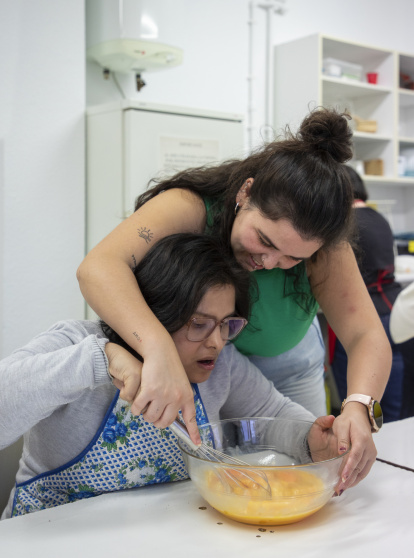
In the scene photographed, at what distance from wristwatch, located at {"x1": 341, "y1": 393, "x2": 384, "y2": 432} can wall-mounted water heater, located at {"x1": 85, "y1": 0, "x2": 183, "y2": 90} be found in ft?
6.51

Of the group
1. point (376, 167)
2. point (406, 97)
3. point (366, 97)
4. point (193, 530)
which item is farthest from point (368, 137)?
point (193, 530)

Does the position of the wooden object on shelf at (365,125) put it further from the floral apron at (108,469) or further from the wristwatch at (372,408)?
the floral apron at (108,469)

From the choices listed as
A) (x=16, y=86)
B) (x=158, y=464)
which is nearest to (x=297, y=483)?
(x=158, y=464)

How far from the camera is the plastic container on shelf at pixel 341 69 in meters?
3.84

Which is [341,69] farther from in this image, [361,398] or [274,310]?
[361,398]

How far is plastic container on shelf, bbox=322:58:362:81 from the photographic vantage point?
12.6 ft

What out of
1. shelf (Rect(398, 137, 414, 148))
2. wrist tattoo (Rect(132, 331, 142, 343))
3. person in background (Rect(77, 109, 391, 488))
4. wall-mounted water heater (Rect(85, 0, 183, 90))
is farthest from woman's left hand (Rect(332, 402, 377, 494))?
shelf (Rect(398, 137, 414, 148))

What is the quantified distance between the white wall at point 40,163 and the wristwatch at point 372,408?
1590 mm

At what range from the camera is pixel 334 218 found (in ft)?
3.91

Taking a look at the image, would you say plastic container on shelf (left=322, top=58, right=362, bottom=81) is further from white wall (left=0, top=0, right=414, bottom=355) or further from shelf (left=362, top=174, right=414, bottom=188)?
white wall (left=0, top=0, right=414, bottom=355)

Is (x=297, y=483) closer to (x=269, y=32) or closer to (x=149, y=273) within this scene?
(x=149, y=273)

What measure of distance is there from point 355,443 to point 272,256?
1.26ft

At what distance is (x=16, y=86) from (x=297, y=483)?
1983mm

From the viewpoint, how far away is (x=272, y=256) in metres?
1.22
